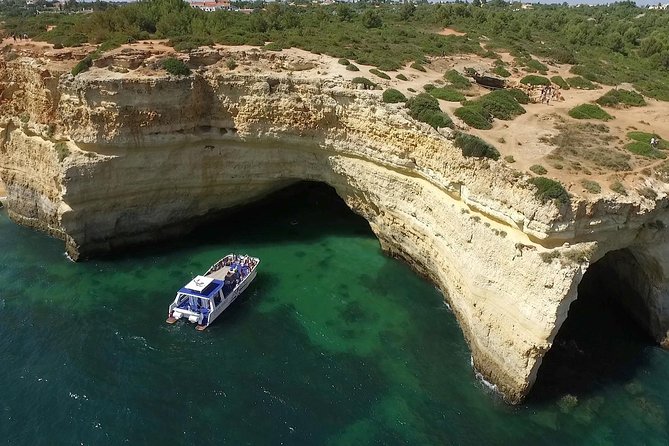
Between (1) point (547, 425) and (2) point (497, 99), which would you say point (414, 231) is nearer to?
(2) point (497, 99)

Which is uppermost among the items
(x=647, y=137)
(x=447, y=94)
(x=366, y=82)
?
(x=366, y=82)

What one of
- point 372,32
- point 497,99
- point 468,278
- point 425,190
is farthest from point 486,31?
point 468,278

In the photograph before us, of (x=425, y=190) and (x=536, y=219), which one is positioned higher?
(x=536, y=219)

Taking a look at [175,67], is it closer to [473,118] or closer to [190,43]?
[190,43]

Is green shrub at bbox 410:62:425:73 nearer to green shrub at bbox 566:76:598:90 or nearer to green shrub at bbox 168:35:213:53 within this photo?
green shrub at bbox 168:35:213:53

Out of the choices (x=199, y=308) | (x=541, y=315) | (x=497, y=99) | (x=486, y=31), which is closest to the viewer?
(x=541, y=315)

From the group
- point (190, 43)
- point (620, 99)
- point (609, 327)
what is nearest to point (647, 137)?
point (620, 99)

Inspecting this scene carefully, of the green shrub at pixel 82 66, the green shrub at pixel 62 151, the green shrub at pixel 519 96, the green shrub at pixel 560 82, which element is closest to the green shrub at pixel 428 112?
the green shrub at pixel 519 96
